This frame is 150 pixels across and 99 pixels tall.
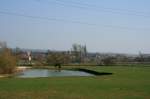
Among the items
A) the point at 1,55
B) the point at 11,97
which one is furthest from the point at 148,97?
the point at 1,55

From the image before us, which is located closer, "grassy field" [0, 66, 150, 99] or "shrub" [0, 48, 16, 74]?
"grassy field" [0, 66, 150, 99]

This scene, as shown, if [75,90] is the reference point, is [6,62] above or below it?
above

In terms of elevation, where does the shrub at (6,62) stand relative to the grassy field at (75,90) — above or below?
above

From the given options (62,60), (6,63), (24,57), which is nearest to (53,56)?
(62,60)

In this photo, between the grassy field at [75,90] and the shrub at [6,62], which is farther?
the shrub at [6,62]

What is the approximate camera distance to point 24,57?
127000 mm

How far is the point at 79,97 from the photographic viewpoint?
17828 mm

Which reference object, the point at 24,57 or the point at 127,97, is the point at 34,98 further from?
the point at 24,57

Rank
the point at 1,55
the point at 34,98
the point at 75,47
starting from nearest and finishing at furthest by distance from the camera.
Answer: the point at 34,98
the point at 1,55
the point at 75,47

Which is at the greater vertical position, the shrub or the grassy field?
the shrub

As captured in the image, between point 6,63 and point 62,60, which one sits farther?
point 62,60

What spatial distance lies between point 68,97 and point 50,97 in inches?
39.6

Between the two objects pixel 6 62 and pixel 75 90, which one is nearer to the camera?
pixel 75 90

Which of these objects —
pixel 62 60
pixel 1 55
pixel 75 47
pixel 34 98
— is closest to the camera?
pixel 34 98
